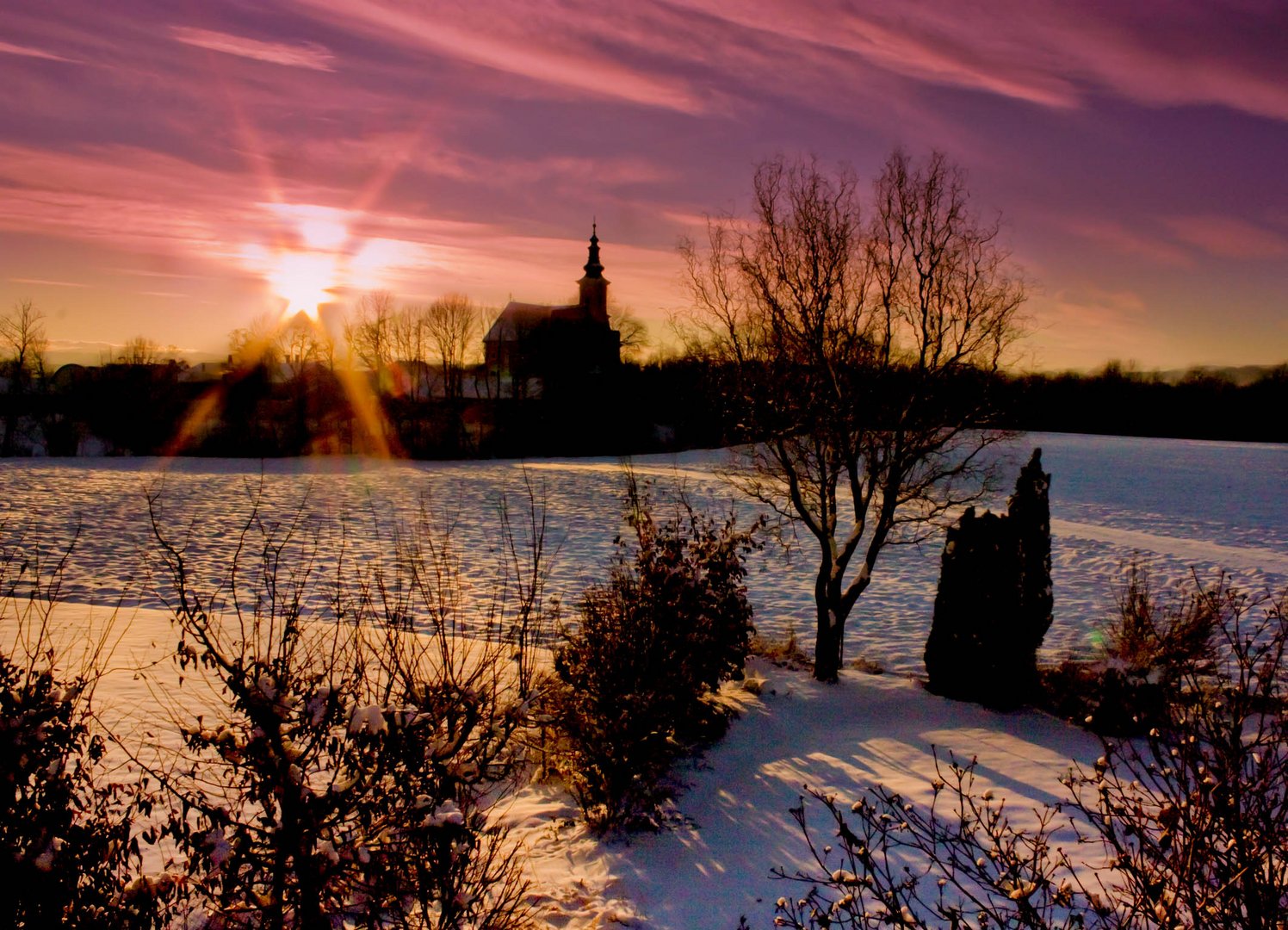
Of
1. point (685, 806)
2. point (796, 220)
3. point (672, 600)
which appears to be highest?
point (796, 220)

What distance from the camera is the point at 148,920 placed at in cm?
375

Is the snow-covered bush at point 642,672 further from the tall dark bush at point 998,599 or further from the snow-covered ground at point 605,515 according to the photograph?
the tall dark bush at point 998,599

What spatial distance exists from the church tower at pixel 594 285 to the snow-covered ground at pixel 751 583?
24762mm

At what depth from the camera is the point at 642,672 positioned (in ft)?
24.2

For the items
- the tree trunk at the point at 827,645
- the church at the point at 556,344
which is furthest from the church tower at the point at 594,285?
the tree trunk at the point at 827,645

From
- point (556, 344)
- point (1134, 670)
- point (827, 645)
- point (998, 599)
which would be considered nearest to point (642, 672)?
point (827, 645)

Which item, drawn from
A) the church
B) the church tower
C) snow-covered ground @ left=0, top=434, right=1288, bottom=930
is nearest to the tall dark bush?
snow-covered ground @ left=0, top=434, right=1288, bottom=930

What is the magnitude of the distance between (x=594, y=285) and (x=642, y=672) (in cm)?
5678

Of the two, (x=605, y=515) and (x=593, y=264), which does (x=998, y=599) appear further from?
(x=593, y=264)

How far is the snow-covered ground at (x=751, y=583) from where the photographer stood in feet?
20.6

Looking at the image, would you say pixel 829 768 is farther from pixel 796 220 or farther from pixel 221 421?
pixel 221 421

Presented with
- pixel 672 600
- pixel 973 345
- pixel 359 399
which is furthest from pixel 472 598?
pixel 359 399

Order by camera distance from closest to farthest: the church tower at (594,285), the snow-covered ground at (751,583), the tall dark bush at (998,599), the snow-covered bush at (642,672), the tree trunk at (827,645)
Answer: the snow-covered ground at (751,583) < the snow-covered bush at (642,672) < the tall dark bush at (998,599) < the tree trunk at (827,645) < the church tower at (594,285)

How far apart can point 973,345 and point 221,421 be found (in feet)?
140
